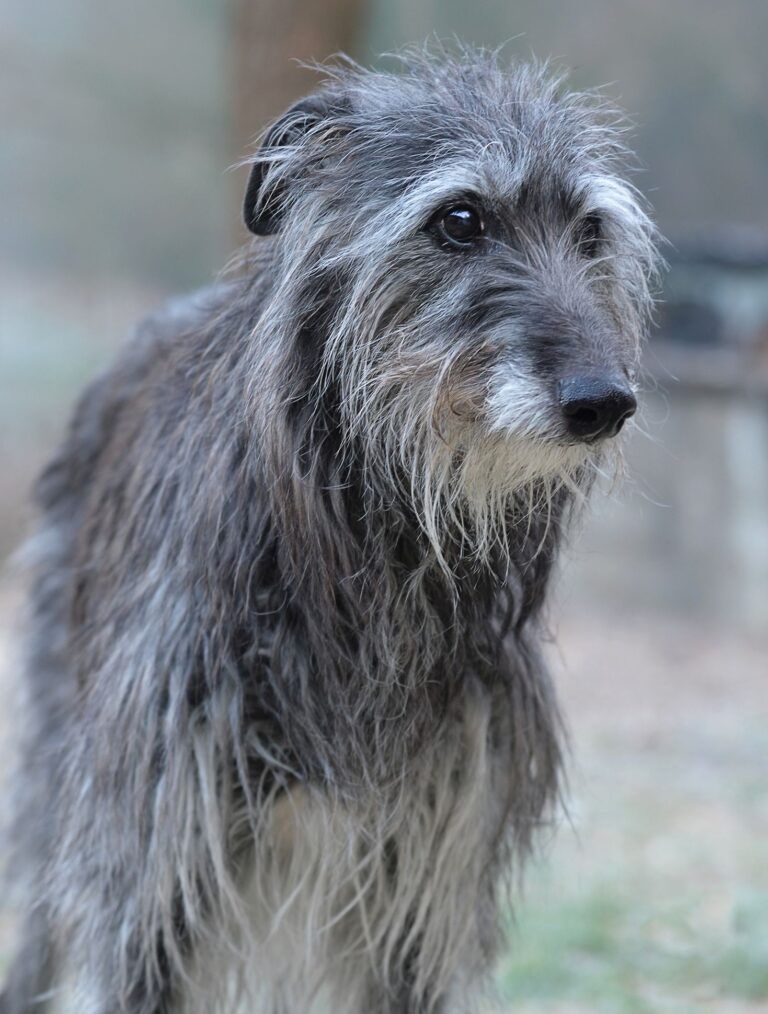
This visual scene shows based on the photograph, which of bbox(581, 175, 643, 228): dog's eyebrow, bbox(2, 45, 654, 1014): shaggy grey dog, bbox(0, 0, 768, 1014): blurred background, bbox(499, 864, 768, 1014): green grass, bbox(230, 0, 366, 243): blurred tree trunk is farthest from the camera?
bbox(0, 0, 768, 1014): blurred background

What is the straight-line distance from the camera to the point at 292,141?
2.57m

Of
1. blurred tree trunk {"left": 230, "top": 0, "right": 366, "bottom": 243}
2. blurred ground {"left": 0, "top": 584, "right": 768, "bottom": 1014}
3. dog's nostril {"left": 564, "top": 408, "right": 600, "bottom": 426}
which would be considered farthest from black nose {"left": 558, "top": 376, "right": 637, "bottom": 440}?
blurred tree trunk {"left": 230, "top": 0, "right": 366, "bottom": 243}

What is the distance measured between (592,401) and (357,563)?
0.56 metres

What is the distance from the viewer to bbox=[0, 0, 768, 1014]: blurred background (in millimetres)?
7098

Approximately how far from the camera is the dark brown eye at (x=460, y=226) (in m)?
2.37

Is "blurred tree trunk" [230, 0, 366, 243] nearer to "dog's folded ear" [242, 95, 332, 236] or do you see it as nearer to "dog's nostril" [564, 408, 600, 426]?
"dog's folded ear" [242, 95, 332, 236]

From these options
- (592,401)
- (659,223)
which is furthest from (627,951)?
(659,223)

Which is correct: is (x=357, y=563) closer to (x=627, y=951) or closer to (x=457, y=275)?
(x=457, y=275)

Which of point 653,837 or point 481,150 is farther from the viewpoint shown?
point 653,837

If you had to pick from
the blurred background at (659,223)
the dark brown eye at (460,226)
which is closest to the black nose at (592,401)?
the dark brown eye at (460,226)

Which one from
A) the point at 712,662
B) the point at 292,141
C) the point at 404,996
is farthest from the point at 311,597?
the point at 712,662

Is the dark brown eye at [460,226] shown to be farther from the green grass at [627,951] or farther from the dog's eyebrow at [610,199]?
the green grass at [627,951]

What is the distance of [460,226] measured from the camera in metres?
2.38

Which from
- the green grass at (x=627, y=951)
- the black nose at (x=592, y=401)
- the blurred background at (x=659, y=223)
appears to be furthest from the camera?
the blurred background at (x=659, y=223)
